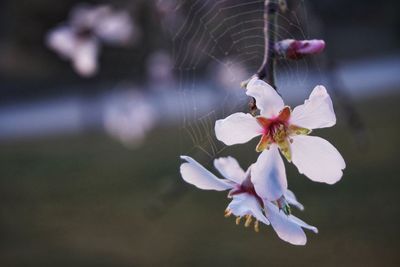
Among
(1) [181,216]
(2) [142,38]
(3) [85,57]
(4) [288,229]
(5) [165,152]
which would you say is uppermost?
(2) [142,38]

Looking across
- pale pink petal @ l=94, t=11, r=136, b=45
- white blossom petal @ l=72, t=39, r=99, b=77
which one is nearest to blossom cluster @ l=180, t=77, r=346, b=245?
white blossom petal @ l=72, t=39, r=99, b=77

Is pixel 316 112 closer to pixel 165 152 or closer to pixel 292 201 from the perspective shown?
pixel 292 201

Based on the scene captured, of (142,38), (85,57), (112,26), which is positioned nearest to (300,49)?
(85,57)

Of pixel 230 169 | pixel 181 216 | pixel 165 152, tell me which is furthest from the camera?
pixel 165 152

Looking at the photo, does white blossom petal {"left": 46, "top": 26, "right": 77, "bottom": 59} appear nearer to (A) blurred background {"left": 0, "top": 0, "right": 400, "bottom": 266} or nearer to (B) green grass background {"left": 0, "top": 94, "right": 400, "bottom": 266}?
(A) blurred background {"left": 0, "top": 0, "right": 400, "bottom": 266}

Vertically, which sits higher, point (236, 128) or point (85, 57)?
point (85, 57)

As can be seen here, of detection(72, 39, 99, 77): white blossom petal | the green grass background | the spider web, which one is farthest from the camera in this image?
the green grass background
